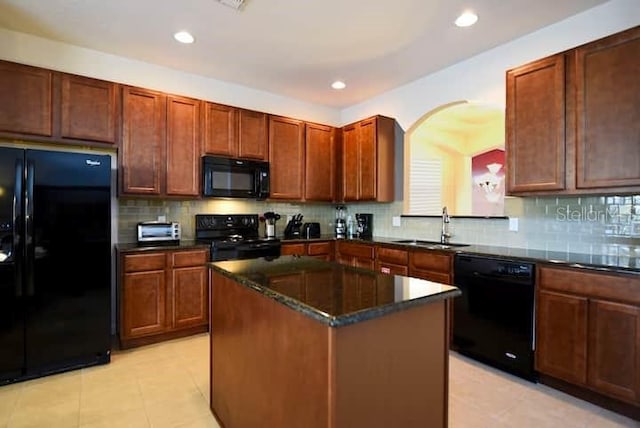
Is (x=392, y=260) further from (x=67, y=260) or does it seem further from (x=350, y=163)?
(x=67, y=260)

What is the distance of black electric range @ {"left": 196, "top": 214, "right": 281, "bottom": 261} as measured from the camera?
356 centimetres

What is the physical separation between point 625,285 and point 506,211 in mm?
1246

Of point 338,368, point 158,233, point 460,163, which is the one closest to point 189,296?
point 158,233

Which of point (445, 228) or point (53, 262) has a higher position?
point (445, 228)

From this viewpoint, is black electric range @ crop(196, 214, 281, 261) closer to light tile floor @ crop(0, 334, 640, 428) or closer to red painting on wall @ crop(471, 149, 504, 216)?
light tile floor @ crop(0, 334, 640, 428)

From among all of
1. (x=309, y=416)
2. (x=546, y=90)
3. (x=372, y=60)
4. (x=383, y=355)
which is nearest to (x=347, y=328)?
(x=383, y=355)

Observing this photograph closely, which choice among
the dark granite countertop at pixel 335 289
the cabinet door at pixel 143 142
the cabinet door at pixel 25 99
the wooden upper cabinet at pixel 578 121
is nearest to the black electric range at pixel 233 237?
the cabinet door at pixel 143 142

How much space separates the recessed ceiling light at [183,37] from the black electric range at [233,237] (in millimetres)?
1836

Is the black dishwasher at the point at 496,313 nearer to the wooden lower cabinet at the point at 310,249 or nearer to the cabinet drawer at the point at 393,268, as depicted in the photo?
the cabinet drawer at the point at 393,268

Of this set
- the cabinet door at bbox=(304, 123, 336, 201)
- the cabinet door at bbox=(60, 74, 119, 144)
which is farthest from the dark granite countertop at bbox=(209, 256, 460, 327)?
the cabinet door at bbox=(304, 123, 336, 201)

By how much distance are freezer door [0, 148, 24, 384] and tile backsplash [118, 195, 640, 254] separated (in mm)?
1081

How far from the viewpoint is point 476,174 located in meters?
5.43

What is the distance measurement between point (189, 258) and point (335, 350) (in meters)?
2.61

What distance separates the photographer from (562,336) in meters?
2.34
